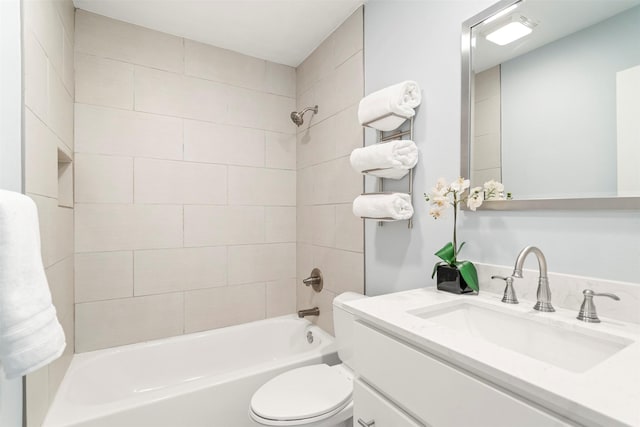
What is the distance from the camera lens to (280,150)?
8.11 feet

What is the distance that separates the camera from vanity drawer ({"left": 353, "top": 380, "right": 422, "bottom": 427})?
2.64 ft

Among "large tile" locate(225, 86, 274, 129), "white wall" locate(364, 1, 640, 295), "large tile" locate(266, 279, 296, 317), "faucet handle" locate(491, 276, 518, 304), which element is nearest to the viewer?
"white wall" locate(364, 1, 640, 295)

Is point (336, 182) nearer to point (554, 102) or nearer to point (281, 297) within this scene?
point (281, 297)

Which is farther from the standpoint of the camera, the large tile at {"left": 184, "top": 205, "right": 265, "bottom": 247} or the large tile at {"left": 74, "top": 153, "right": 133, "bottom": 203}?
the large tile at {"left": 184, "top": 205, "right": 265, "bottom": 247}

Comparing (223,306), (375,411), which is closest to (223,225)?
(223,306)

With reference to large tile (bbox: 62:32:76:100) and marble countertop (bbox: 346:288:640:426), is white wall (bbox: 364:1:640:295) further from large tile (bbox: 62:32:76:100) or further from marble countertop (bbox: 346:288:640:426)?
large tile (bbox: 62:32:76:100)

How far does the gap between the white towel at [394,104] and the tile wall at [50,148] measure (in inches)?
51.4

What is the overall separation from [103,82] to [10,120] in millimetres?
1191

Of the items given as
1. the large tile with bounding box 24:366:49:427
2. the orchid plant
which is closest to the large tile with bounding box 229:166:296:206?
the large tile with bounding box 24:366:49:427

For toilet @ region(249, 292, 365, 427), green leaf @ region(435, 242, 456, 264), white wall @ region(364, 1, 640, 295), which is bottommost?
toilet @ region(249, 292, 365, 427)

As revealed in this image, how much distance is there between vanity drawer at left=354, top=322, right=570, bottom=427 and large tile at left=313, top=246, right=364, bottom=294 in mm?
866

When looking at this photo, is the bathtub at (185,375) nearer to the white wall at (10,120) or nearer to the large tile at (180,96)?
the white wall at (10,120)

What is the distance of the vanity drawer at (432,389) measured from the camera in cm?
56

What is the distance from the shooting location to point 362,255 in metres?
1.81
